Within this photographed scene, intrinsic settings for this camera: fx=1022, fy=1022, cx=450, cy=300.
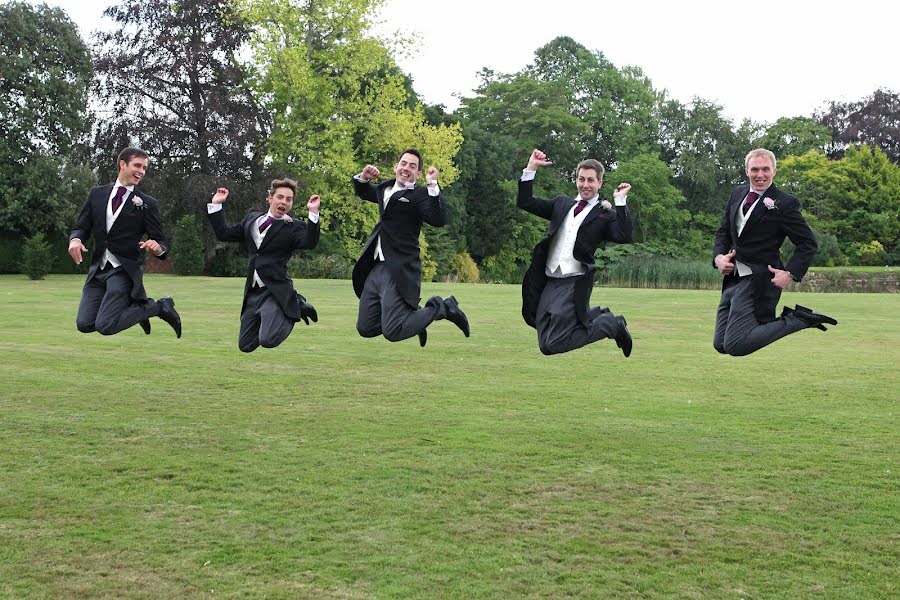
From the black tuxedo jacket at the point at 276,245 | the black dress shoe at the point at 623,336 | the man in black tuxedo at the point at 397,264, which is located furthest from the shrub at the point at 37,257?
the black dress shoe at the point at 623,336

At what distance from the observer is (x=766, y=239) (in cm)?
1052

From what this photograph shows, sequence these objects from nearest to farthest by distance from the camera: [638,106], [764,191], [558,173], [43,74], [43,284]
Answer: [764,191]
[43,284]
[43,74]
[558,173]
[638,106]

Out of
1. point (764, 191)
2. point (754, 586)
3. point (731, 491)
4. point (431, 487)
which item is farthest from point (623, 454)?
point (764, 191)

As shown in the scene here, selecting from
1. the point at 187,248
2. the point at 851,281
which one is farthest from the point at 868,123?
the point at 187,248

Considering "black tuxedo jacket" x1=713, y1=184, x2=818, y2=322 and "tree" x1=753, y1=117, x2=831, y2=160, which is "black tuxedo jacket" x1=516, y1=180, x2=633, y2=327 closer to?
"black tuxedo jacket" x1=713, y1=184, x2=818, y2=322

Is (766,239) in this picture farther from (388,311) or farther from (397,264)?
(388,311)

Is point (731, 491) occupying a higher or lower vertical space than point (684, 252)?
lower

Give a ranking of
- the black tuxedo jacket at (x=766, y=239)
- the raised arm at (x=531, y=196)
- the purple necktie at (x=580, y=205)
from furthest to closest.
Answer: the purple necktie at (x=580, y=205) → the raised arm at (x=531, y=196) → the black tuxedo jacket at (x=766, y=239)

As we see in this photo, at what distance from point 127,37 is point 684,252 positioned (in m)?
39.1

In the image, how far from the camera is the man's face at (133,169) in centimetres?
1165

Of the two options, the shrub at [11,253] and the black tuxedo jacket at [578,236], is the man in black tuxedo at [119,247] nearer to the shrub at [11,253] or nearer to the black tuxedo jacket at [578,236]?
the black tuxedo jacket at [578,236]

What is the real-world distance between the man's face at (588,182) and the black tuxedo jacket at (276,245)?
3070 millimetres

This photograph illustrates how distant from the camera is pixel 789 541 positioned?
40.9ft

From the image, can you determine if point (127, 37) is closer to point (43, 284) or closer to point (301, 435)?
point (43, 284)
